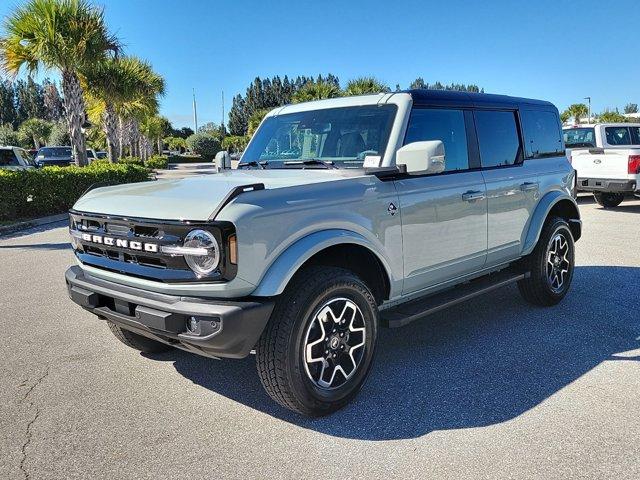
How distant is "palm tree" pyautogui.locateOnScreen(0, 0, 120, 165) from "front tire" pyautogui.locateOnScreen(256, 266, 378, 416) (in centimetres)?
1531

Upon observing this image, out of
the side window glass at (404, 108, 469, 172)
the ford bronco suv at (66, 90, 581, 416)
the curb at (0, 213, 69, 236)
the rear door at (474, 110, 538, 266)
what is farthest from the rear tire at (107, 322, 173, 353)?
the curb at (0, 213, 69, 236)

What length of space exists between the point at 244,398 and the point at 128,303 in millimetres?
986

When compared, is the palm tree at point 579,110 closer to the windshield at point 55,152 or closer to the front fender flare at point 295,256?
the windshield at point 55,152

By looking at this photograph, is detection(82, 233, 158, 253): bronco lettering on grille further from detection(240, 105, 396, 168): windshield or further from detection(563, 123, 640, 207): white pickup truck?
detection(563, 123, 640, 207): white pickup truck

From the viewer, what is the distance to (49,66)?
16.0 meters

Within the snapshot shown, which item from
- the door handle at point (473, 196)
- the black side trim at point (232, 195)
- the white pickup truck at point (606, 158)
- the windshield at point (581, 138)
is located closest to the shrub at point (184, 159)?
the windshield at point (581, 138)

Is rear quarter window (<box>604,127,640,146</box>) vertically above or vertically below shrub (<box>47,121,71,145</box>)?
below

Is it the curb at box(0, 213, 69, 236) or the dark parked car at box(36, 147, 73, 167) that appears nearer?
the curb at box(0, 213, 69, 236)

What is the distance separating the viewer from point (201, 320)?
278cm

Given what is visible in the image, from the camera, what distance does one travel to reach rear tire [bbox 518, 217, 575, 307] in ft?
16.7

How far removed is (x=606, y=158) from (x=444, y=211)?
32.8 ft

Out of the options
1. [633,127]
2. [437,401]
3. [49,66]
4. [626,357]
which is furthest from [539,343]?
[49,66]

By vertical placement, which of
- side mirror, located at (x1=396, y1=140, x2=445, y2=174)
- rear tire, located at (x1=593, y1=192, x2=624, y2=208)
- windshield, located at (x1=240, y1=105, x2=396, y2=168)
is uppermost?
windshield, located at (x1=240, y1=105, x2=396, y2=168)

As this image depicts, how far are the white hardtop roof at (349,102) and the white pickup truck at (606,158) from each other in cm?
863
